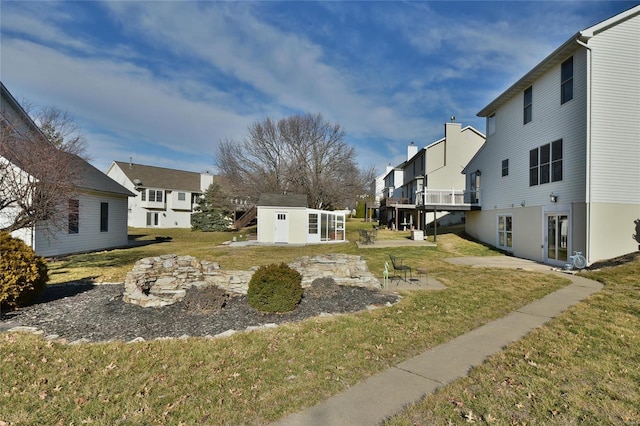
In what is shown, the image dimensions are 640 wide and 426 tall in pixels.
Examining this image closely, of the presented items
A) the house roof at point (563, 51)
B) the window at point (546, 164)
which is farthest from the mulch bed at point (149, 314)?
the house roof at point (563, 51)

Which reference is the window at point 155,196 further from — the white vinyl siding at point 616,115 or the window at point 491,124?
the white vinyl siding at point 616,115

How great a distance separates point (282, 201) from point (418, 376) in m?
20.5

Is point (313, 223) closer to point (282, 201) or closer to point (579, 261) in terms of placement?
point (282, 201)

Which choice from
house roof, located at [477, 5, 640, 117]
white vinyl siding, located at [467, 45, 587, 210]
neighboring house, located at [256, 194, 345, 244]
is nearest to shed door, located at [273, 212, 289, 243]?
neighboring house, located at [256, 194, 345, 244]

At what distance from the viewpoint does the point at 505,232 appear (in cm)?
1748

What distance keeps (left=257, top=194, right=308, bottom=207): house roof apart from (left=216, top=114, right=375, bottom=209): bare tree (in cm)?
1007

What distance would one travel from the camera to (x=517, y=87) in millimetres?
15867

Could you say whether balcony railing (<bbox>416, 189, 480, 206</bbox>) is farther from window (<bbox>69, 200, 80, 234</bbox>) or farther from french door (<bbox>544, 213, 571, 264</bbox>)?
window (<bbox>69, 200, 80, 234</bbox>)

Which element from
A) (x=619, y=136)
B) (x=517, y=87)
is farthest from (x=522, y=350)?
(x=517, y=87)

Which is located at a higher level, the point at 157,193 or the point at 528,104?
the point at 528,104

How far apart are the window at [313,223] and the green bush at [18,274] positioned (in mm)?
17641

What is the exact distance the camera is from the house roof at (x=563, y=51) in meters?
11.6

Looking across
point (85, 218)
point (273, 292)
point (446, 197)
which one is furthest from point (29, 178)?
point (446, 197)

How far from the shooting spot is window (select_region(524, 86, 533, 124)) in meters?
15.2
